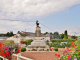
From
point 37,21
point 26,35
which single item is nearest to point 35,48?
point 37,21

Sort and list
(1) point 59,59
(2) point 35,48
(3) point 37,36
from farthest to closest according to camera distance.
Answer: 1. (3) point 37,36
2. (2) point 35,48
3. (1) point 59,59

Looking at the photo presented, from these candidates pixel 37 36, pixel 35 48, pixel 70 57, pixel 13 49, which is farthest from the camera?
pixel 37 36

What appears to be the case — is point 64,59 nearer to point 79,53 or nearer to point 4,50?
point 79,53

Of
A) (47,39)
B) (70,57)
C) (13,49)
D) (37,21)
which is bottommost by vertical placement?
(47,39)

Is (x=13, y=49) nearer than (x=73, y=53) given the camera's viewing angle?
No

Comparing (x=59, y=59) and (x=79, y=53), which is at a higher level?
(x=79, y=53)

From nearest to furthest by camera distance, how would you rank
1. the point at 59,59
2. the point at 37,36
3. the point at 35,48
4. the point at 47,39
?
1. the point at 59,59
2. the point at 35,48
3. the point at 37,36
4. the point at 47,39

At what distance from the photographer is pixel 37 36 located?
1623cm

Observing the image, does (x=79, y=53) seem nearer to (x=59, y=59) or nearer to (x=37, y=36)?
(x=59, y=59)

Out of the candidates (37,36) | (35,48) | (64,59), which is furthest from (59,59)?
(37,36)

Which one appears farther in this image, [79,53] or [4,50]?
[4,50]

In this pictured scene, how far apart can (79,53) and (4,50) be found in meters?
6.62

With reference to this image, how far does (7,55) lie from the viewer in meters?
8.03

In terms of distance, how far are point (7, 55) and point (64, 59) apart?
5754 millimetres
